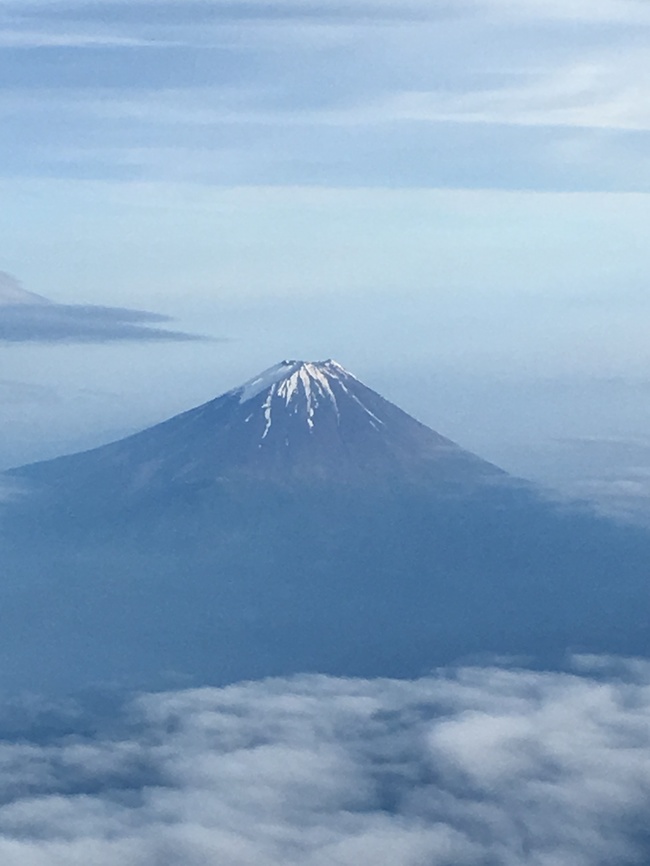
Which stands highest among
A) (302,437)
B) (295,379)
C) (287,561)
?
(295,379)

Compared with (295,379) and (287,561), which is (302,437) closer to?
(295,379)

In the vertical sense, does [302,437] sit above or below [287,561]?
above

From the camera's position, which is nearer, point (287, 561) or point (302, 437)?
point (302, 437)

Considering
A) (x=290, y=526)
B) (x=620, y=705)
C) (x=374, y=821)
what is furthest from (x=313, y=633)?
(x=374, y=821)

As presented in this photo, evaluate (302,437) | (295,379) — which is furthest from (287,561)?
(295,379)
